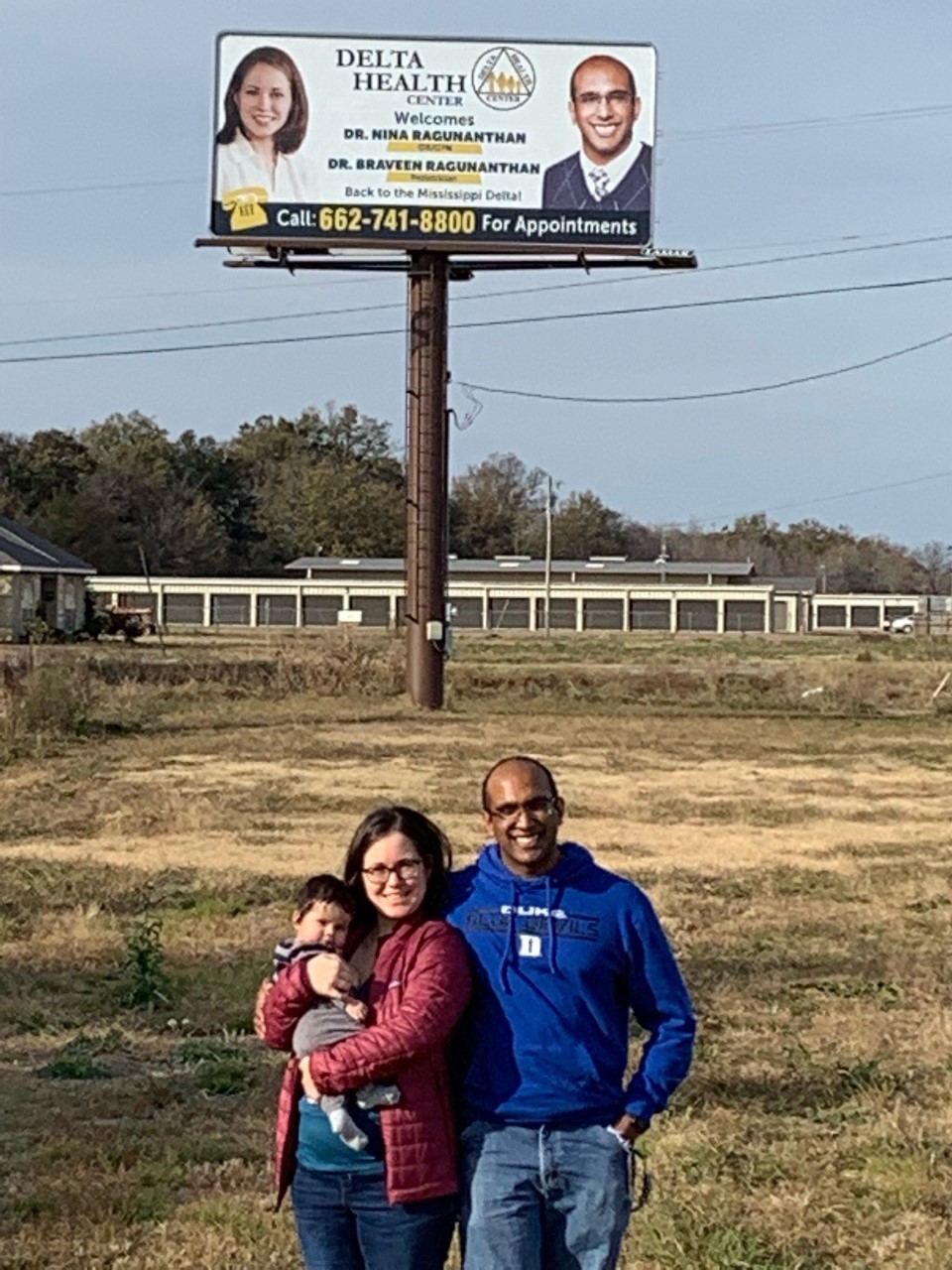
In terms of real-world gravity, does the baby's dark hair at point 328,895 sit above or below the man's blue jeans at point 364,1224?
above

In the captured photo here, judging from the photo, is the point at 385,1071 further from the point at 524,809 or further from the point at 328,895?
the point at 524,809

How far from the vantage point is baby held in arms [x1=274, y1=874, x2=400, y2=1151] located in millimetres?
3803

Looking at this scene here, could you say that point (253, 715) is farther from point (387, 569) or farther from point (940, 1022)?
point (387, 569)

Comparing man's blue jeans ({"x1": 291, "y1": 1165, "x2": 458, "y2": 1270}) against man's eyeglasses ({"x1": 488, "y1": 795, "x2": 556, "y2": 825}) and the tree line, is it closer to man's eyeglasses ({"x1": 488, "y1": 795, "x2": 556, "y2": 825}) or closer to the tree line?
man's eyeglasses ({"x1": 488, "y1": 795, "x2": 556, "y2": 825})

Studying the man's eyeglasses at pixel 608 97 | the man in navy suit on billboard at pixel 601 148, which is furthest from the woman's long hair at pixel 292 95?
the man's eyeglasses at pixel 608 97

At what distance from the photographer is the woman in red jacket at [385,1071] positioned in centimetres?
380

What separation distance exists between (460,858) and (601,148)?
24833 millimetres

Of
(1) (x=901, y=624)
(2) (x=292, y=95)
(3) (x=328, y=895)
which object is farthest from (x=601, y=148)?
(1) (x=901, y=624)

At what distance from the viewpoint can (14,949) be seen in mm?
11336

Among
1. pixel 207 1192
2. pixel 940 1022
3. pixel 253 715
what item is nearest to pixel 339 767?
pixel 253 715

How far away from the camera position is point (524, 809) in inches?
156

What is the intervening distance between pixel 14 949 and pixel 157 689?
87.2 feet

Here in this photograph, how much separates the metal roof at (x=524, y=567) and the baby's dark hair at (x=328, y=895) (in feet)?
353

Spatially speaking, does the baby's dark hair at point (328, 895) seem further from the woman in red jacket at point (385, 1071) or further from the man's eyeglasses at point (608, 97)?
the man's eyeglasses at point (608, 97)
